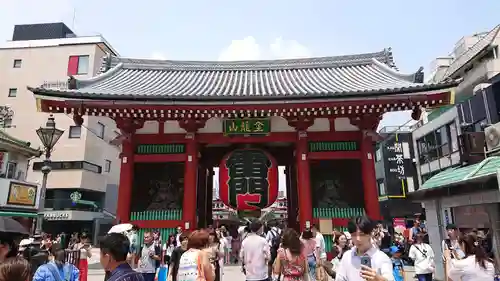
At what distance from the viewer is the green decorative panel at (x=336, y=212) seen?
1158 cm

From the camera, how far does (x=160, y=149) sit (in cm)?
1233

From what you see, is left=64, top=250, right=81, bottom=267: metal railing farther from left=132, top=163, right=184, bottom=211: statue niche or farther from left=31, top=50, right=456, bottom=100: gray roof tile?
left=31, top=50, right=456, bottom=100: gray roof tile

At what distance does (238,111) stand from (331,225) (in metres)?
4.81

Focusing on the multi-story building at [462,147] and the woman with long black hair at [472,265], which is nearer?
the woman with long black hair at [472,265]

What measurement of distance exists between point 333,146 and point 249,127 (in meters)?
3.01

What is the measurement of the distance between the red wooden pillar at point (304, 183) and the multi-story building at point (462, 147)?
127 inches

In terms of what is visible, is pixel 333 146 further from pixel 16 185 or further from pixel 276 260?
pixel 16 185

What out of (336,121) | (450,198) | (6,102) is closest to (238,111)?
(336,121)

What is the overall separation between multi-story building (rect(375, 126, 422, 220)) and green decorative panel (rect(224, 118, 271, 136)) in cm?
2429

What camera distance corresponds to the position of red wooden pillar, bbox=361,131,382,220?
448 inches

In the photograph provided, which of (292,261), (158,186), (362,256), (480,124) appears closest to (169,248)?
(158,186)

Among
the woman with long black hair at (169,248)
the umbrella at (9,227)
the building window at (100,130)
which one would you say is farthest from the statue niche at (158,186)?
the building window at (100,130)

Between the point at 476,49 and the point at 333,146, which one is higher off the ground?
the point at 476,49

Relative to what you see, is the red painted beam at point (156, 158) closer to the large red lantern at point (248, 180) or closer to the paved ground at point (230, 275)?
the large red lantern at point (248, 180)
